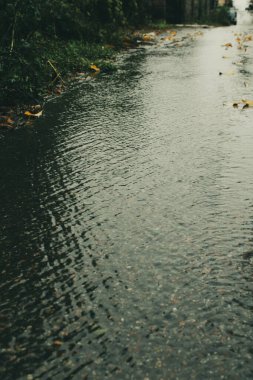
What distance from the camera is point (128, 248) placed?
268 centimetres

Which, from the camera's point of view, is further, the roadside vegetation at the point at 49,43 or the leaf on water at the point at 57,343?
the roadside vegetation at the point at 49,43

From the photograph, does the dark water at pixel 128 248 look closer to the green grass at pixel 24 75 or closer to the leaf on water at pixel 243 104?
the leaf on water at pixel 243 104

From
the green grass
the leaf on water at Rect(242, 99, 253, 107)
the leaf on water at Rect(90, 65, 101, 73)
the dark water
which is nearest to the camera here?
the dark water

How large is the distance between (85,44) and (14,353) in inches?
443

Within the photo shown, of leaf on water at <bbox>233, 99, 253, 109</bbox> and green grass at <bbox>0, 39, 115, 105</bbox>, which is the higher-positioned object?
green grass at <bbox>0, 39, 115, 105</bbox>

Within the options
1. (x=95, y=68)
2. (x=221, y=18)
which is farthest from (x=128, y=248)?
(x=221, y=18)

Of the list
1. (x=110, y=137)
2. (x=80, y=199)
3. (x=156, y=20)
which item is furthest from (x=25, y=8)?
(x=156, y=20)

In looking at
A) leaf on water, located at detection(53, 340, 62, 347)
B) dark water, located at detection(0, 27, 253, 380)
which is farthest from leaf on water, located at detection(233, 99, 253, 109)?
leaf on water, located at detection(53, 340, 62, 347)

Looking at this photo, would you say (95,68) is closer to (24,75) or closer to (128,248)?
(24,75)

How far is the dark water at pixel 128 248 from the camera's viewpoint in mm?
1872

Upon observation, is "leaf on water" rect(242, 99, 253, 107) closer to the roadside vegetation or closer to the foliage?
the roadside vegetation

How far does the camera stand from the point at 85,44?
39.4 ft

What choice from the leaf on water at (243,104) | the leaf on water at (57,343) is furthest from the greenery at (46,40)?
the leaf on water at (57,343)

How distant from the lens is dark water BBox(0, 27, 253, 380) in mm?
1872
